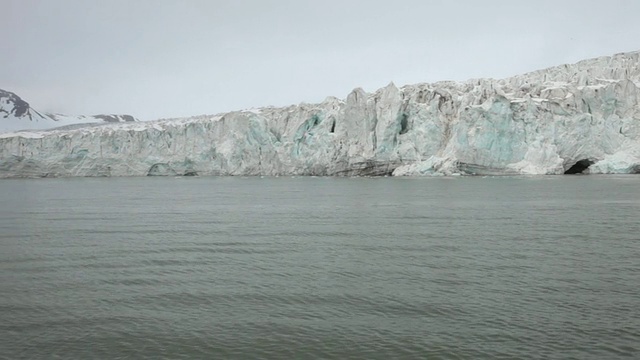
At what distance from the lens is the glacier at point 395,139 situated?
147 ft

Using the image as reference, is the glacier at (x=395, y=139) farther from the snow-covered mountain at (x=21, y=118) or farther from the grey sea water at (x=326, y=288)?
the snow-covered mountain at (x=21, y=118)

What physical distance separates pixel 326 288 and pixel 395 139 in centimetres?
4005

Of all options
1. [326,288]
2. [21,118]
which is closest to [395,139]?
[326,288]

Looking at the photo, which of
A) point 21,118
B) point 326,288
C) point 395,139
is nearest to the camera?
point 326,288

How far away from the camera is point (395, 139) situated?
48688 mm

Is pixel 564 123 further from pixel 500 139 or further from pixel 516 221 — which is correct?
pixel 516 221

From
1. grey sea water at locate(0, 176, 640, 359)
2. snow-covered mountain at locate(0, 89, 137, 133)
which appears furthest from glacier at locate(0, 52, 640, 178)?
snow-covered mountain at locate(0, 89, 137, 133)

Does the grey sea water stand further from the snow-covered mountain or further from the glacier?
the snow-covered mountain

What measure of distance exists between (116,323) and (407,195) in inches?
911

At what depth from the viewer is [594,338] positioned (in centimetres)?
682

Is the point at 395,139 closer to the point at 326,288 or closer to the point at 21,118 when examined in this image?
the point at 326,288

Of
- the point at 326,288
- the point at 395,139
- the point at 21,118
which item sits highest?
the point at 21,118

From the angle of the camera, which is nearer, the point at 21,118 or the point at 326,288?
the point at 326,288

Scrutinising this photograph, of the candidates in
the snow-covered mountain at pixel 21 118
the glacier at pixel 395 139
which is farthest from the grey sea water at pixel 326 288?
the snow-covered mountain at pixel 21 118
